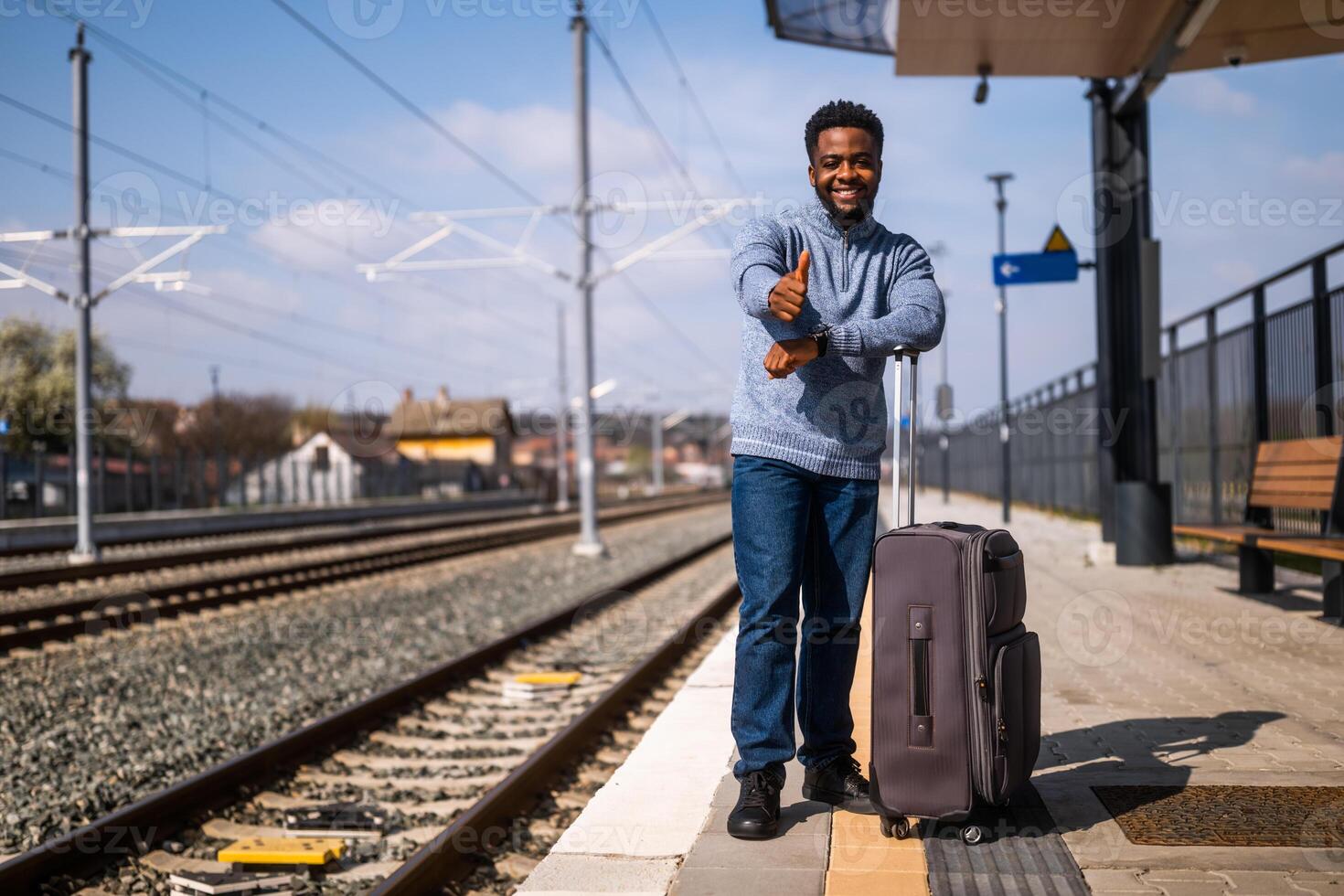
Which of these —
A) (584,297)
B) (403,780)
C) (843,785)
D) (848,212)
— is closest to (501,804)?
(403,780)

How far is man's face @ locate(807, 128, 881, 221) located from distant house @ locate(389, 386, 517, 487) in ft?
249

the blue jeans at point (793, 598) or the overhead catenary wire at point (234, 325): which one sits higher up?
the overhead catenary wire at point (234, 325)

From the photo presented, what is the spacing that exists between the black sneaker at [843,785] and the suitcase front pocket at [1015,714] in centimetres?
44

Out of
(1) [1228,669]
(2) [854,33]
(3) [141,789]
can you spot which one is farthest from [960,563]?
(2) [854,33]

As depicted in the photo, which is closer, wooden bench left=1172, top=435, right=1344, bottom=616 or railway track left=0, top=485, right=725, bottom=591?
wooden bench left=1172, top=435, right=1344, bottom=616

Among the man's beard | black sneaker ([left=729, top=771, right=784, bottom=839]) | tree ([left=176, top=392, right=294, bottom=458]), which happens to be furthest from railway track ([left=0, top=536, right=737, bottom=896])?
tree ([left=176, top=392, right=294, bottom=458])

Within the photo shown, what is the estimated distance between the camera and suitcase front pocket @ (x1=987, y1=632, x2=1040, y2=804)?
3117 millimetres

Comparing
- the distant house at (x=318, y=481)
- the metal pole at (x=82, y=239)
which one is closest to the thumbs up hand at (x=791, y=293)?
the metal pole at (x=82, y=239)

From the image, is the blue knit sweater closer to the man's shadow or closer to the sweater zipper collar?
the sweater zipper collar

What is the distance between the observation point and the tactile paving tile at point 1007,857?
282 cm

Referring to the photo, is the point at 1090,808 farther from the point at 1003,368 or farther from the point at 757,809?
the point at 1003,368

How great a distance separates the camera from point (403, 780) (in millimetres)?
5719

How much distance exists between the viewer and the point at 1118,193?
10906 mm

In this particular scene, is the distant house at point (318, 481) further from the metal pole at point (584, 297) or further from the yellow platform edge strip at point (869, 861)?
the yellow platform edge strip at point (869, 861)
